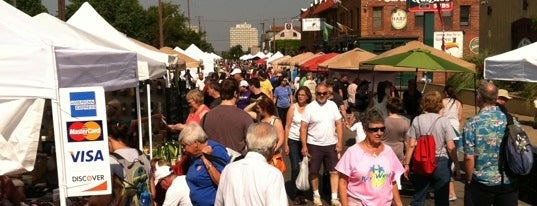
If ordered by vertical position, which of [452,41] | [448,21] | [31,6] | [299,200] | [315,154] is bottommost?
[299,200]

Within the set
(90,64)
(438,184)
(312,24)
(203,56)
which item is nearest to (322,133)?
(438,184)

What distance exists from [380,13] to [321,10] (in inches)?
794

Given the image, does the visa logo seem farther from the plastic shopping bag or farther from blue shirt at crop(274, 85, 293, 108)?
blue shirt at crop(274, 85, 293, 108)

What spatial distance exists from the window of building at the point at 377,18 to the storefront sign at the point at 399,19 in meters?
1.09

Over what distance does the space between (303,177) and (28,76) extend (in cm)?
487

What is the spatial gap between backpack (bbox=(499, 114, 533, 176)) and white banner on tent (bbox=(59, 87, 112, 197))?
3.37m

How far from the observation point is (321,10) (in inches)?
2694

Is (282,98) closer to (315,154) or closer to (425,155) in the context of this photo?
(315,154)

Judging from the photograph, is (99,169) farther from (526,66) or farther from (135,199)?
(526,66)

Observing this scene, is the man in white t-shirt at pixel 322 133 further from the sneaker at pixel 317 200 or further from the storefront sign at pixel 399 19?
the storefront sign at pixel 399 19

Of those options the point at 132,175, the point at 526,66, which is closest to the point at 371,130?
the point at 132,175

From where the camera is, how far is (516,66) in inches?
317

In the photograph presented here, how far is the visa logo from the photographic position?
4.64 m

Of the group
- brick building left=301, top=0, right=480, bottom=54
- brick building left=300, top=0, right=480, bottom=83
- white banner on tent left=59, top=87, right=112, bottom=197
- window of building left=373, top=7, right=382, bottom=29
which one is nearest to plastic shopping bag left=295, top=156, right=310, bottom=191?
white banner on tent left=59, top=87, right=112, bottom=197
